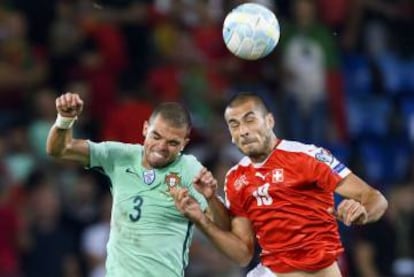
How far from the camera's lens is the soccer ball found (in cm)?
1036

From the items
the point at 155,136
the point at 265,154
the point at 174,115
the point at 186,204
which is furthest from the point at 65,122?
the point at 265,154

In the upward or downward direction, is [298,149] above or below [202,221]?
above

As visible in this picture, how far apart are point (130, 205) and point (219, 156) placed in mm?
5074

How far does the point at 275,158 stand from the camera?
397 inches

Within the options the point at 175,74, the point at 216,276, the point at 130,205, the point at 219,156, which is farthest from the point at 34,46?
the point at 130,205

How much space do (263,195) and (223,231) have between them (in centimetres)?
37

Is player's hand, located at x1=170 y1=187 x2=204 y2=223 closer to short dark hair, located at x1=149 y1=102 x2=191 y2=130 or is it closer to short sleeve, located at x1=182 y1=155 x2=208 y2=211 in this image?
short sleeve, located at x1=182 y1=155 x2=208 y2=211

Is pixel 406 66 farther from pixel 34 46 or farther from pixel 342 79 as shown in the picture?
pixel 34 46

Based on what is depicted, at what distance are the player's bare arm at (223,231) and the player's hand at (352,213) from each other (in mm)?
1018

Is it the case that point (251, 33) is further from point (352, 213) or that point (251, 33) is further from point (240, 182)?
point (352, 213)

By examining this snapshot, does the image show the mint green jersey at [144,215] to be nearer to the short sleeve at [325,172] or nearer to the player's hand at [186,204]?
the player's hand at [186,204]

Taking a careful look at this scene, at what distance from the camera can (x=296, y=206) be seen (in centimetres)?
996

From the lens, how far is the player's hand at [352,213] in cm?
906

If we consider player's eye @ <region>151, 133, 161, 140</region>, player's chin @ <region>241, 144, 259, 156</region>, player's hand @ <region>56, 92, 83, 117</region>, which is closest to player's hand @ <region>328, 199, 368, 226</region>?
player's chin @ <region>241, 144, 259, 156</region>
